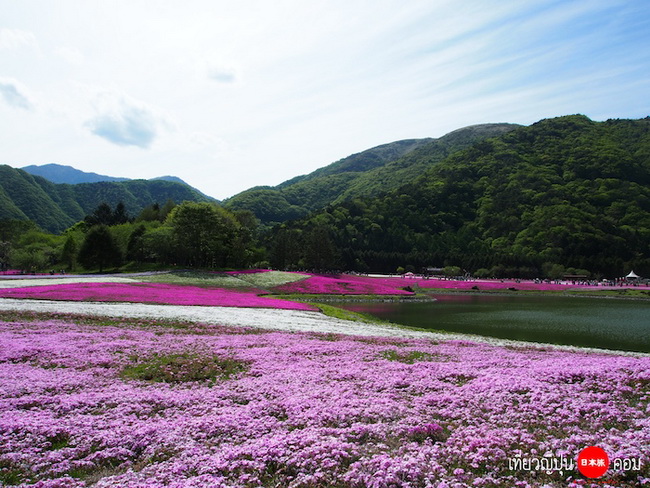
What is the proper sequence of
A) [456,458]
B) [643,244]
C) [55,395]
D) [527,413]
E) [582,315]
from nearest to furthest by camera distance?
[456,458] → [527,413] → [55,395] → [582,315] → [643,244]

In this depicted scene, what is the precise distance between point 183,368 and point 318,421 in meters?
7.21

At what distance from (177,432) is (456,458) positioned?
6.16m

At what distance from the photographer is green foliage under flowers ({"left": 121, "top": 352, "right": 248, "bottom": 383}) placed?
13.9 m

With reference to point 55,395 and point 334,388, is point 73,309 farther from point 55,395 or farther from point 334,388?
point 334,388

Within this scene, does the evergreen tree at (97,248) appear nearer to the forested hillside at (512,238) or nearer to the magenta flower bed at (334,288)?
the magenta flower bed at (334,288)

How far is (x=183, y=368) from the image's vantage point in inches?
579

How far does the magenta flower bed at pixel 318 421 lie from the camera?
727 centimetres

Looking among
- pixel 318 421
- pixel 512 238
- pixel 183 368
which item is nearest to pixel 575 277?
pixel 512 238

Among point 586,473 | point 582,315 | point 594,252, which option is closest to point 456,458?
point 586,473

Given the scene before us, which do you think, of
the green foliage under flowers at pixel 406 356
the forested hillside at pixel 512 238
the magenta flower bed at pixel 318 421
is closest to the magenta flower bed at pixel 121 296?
the magenta flower bed at pixel 318 421

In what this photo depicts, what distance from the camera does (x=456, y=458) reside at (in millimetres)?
7762

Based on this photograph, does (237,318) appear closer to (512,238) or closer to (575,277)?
(575,277)

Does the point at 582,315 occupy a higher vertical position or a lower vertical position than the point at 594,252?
lower

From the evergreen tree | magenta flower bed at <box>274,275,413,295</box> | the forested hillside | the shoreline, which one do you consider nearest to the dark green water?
the shoreline
